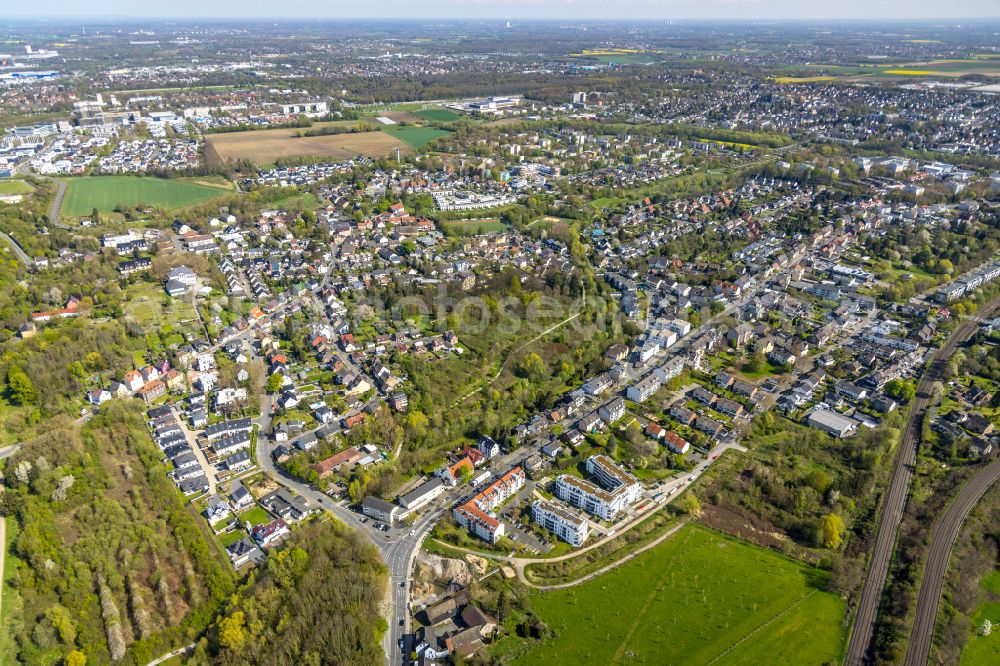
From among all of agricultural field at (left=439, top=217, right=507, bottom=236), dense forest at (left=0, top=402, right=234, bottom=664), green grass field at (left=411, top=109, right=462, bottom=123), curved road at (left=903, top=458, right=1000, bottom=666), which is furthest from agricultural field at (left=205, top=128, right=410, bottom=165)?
curved road at (left=903, top=458, right=1000, bottom=666)

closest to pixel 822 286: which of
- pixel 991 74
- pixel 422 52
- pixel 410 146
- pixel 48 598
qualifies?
pixel 48 598

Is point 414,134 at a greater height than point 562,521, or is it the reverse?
point 414,134

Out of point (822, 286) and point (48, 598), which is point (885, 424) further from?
point (48, 598)

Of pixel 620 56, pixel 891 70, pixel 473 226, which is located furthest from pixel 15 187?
pixel 891 70

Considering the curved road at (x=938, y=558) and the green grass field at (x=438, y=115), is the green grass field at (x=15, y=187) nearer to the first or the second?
the green grass field at (x=438, y=115)

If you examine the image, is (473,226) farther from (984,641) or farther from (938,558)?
(984,641)
